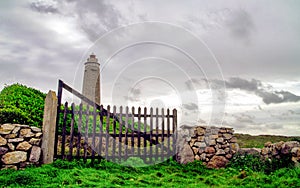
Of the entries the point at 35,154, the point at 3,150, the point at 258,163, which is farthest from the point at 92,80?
the point at 258,163

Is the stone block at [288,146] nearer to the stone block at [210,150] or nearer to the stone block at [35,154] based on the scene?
the stone block at [210,150]

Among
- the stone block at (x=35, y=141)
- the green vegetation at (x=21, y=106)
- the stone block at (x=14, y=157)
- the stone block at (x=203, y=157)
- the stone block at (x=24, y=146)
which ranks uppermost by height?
the green vegetation at (x=21, y=106)

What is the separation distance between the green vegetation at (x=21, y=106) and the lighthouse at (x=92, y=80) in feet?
14.0

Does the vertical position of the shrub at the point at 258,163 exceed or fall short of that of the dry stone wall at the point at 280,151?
it falls short

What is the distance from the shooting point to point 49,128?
7.23m

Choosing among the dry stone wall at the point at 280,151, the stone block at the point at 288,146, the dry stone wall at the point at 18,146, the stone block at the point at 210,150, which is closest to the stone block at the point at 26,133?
the dry stone wall at the point at 18,146

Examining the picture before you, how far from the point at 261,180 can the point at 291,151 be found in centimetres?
232

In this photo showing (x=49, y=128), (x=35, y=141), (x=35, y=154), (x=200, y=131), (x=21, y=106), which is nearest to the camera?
(x=35, y=154)

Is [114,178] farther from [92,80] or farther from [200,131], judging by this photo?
[92,80]

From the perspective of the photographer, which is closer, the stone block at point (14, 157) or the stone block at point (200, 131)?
the stone block at point (14, 157)

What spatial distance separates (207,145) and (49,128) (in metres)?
5.06

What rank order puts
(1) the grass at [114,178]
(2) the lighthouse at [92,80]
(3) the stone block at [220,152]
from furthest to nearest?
(2) the lighthouse at [92,80]
(3) the stone block at [220,152]
(1) the grass at [114,178]

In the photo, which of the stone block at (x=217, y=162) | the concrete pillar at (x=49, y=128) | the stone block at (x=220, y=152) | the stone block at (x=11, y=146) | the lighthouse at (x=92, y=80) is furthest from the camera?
the lighthouse at (x=92, y=80)

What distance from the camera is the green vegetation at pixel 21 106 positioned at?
7664 millimetres
